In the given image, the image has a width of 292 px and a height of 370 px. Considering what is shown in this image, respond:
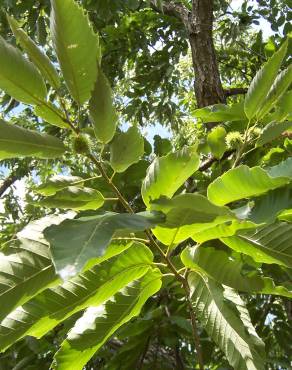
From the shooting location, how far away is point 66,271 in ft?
1.69

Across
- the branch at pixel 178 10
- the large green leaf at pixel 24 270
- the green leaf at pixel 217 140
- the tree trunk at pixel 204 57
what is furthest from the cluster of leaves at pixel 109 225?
the branch at pixel 178 10

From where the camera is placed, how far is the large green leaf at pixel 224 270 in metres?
0.97

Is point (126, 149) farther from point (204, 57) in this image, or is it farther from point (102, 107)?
point (204, 57)

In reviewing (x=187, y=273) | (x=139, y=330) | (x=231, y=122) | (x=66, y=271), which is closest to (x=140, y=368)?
(x=139, y=330)

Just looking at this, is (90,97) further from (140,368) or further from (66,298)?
(140,368)

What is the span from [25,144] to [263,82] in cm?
55

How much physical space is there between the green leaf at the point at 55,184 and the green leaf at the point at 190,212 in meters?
0.24

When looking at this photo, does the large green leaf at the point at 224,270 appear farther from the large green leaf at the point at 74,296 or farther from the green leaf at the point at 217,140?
the green leaf at the point at 217,140

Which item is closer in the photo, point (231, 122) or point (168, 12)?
point (231, 122)

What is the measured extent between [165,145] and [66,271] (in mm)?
1195

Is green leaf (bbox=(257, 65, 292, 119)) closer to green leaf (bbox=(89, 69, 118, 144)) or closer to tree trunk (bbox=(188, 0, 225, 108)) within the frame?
green leaf (bbox=(89, 69, 118, 144))

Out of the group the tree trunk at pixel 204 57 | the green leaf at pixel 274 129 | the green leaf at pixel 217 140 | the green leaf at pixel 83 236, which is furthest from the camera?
the tree trunk at pixel 204 57

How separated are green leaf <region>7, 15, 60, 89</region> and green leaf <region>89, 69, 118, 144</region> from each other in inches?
2.8

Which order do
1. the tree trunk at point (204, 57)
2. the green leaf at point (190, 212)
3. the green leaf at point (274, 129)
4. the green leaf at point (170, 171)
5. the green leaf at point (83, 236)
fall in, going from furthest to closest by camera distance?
the tree trunk at point (204, 57)
the green leaf at point (274, 129)
the green leaf at point (170, 171)
the green leaf at point (190, 212)
the green leaf at point (83, 236)
